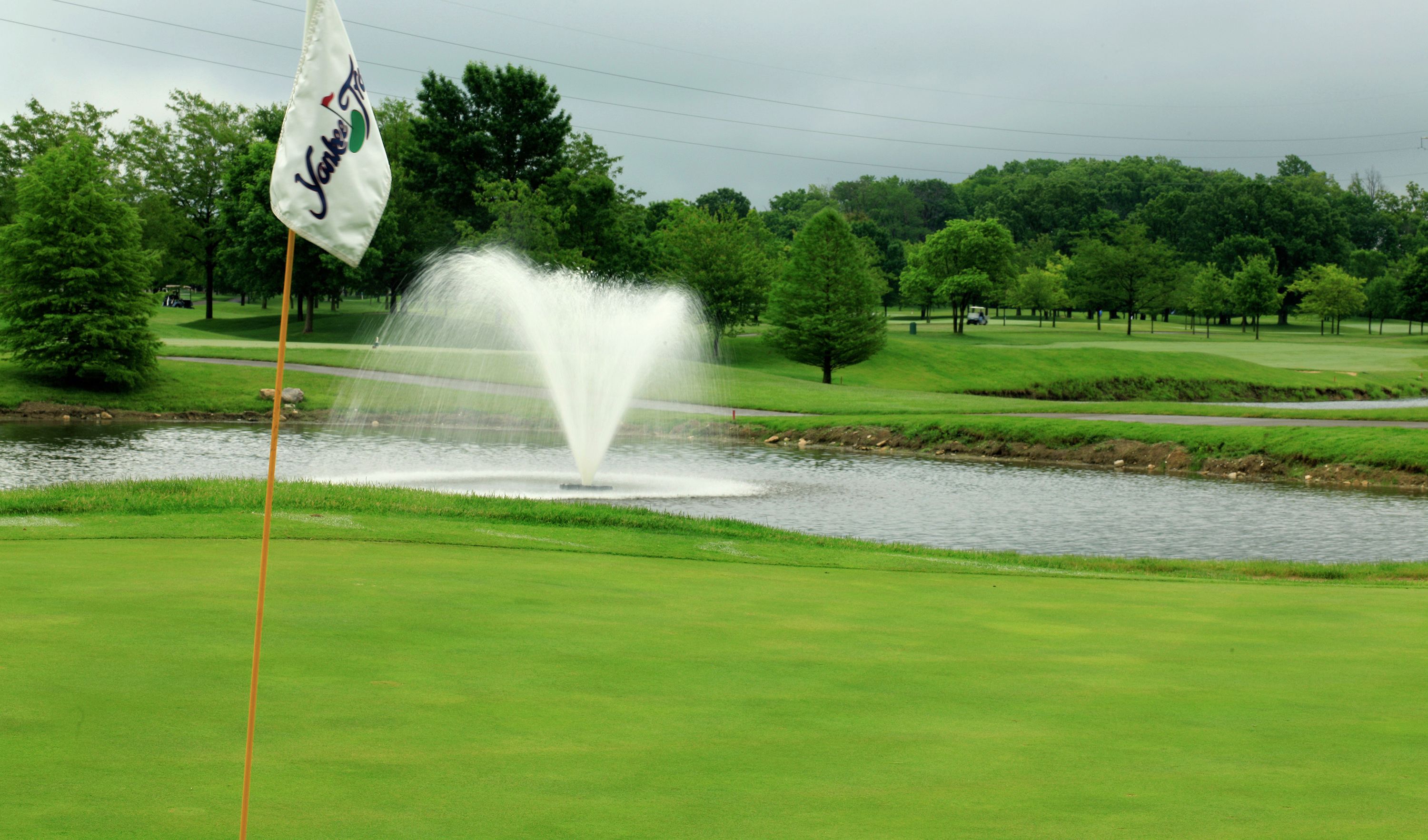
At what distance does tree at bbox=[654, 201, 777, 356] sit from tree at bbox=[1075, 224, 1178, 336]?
164 ft

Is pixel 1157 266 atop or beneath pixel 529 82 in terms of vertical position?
beneath

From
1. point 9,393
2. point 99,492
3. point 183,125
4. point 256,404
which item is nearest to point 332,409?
point 256,404

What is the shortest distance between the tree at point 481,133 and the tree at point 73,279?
1589 inches

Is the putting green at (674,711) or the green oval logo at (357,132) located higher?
the green oval logo at (357,132)

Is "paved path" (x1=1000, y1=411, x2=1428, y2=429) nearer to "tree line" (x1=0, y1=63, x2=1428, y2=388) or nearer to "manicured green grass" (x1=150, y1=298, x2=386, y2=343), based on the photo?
"tree line" (x1=0, y1=63, x2=1428, y2=388)

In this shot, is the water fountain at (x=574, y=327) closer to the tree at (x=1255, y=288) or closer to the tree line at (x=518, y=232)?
the tree line at (x=518, y=232)

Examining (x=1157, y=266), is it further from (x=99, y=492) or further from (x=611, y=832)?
(x=611, y=832)

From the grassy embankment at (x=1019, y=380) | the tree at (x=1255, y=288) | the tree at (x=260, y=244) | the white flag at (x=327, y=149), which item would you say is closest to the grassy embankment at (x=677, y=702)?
the white flag at (x=327, y=149)

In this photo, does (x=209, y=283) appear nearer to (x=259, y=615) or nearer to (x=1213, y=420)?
(x=1213, y=420)

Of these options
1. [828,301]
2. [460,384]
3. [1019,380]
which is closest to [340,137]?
[460,384]

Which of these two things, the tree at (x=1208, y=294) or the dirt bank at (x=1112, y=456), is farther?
the tree at (x=1208, y=294)

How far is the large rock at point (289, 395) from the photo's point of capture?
43.3 meters

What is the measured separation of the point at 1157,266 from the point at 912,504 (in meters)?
99.7

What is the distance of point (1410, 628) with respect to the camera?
33.3 feet
